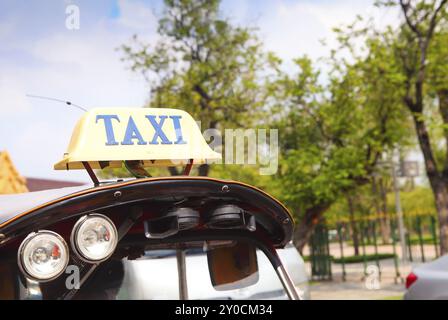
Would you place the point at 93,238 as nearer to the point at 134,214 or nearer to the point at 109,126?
the point at 134,214

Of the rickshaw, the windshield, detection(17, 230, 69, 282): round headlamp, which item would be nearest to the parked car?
the windshield

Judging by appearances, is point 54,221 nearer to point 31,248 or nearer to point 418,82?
point 31,248

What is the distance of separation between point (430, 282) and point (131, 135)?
5.47m

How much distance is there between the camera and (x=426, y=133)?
46.5ft

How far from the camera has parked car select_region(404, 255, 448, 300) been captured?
682 centimetres

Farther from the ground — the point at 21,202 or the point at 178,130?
the point at 178,130

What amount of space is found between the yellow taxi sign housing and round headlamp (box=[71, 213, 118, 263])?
337 millimetres

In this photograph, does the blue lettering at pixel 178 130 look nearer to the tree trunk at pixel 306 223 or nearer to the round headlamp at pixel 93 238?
the round headlamp at pixel 93 238

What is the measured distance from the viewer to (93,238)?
2053 mm

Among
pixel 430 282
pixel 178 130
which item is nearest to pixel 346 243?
pixel 430 282

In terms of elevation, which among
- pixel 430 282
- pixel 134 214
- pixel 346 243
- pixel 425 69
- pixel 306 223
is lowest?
pixel 430 282

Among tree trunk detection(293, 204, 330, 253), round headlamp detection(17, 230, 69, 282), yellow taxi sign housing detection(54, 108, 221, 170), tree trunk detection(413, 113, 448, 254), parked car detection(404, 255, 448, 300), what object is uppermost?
tree trunk detection(413, 113, 448, 254)

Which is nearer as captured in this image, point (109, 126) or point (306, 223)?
point (109, 126)

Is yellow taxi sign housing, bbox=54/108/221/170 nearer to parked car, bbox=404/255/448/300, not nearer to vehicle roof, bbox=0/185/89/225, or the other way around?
vehicle roof, bbox=0/185/89/225
